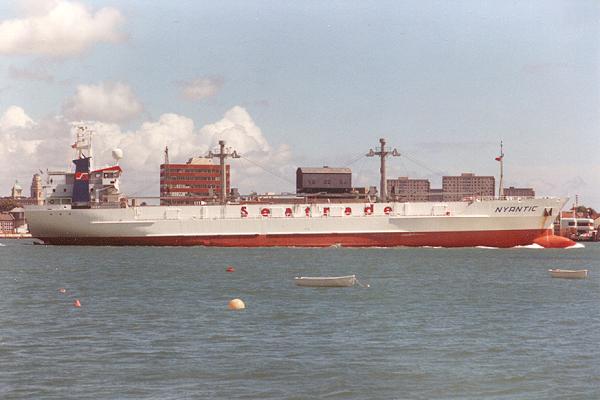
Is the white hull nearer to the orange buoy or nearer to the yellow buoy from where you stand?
the orange buoy

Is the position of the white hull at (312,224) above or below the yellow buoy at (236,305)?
above

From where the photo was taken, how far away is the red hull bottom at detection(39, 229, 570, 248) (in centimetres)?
8631

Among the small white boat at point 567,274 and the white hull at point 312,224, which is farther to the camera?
the white hull at point 312,224

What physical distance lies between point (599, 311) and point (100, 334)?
2137 centimetres

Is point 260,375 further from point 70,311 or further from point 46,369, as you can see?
point 70,311

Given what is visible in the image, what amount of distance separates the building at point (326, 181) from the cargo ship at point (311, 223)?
23086 mm

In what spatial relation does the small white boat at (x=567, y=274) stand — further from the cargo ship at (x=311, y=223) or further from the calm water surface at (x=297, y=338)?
the cargo ship at (x=311, y=223)

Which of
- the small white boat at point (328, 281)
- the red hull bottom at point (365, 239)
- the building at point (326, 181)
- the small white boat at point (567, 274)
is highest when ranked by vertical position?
the building at point (326, 181)

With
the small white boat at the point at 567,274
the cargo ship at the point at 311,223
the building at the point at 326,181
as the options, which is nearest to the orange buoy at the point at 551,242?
the cargo ship at the point at 311,223

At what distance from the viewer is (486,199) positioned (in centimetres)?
8806

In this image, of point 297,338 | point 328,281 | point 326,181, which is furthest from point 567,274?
point 326,181

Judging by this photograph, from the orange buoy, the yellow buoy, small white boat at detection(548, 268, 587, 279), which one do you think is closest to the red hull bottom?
the orange buoy

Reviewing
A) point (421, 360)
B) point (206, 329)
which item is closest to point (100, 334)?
point (206, 329)

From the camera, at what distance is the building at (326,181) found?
114 metres
